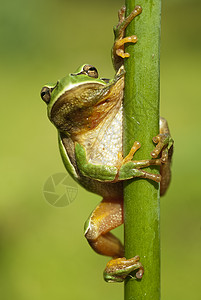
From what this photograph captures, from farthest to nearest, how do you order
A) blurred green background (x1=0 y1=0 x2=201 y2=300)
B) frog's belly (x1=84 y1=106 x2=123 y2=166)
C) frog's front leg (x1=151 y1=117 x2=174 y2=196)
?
blurred green background (x1=0 y1=0 x2=201 y2=300) < frog's belly (x1=84 y1=106 x2=123 y2=166) < frog's front leg (x1=151 y1=117 x2=174 y2=196)

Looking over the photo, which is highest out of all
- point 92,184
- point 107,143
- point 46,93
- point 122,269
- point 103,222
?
point 46,93

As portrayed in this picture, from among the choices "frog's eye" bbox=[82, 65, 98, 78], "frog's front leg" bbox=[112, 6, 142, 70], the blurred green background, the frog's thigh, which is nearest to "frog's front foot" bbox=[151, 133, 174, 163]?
"frog's front leg" bbox=[112, 6, 142, 70]

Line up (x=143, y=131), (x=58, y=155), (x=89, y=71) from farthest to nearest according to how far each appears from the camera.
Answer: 1. (x=58, y=155)
2. (x=89, y=71)
3. (x=143, y=131)

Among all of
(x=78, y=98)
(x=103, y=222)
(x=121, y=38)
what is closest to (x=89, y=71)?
(x=78, y=98)

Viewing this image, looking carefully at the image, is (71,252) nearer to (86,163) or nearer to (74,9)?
(86,163)

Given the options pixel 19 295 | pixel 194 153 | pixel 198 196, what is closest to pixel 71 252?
pixel 19 295

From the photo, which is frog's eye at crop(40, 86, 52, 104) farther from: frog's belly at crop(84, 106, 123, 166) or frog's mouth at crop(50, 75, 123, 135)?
frog's belly at crop(84, 106, 123, 166)

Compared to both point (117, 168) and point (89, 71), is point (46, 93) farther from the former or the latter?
point (117, 168)

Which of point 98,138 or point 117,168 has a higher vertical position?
point 98,138
